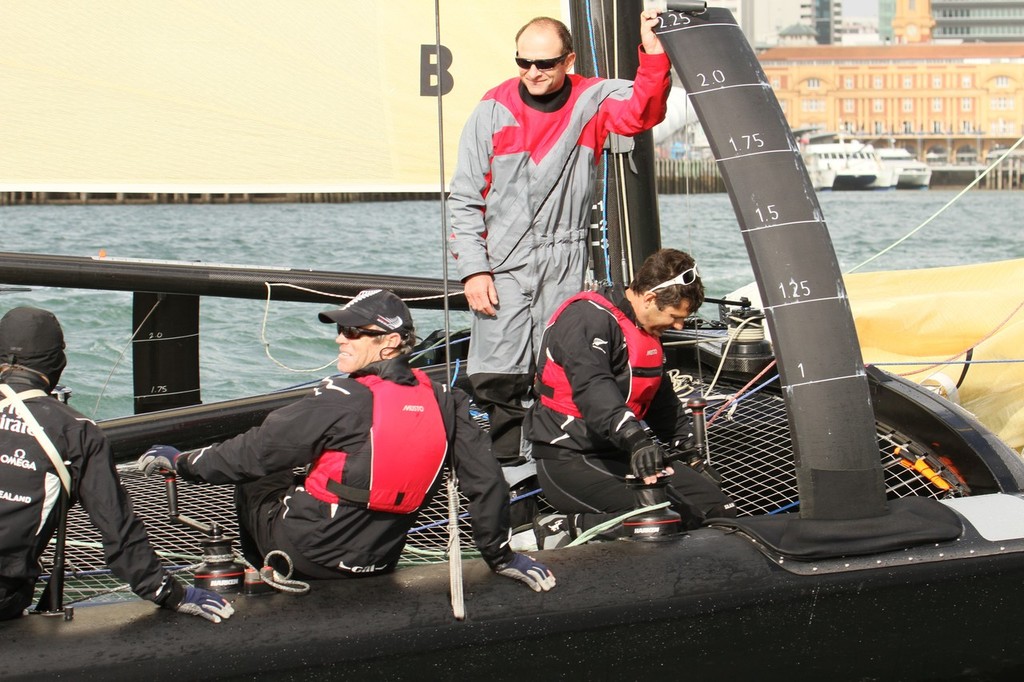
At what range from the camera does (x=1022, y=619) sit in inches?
109

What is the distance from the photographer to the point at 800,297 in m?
2.71

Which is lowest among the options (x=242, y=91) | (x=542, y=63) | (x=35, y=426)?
(x=35, y=426)

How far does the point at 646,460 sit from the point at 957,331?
3658 mm

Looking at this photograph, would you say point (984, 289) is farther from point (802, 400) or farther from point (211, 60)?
point (802, 400)

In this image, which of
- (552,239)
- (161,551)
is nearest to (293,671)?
(161,551)

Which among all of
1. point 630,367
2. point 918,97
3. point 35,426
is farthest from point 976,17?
point 35,426

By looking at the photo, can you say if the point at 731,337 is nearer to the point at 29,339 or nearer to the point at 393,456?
the point at 393,456

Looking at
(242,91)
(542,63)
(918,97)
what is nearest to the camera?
(542,63)

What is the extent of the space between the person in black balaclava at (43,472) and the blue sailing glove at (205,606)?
0.06m

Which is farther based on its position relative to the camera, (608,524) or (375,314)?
(608,524)

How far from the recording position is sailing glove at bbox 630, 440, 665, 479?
8.84 feet

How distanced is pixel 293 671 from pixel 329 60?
3005 mm

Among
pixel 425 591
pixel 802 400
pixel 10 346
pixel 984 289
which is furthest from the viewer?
pixel 984 289

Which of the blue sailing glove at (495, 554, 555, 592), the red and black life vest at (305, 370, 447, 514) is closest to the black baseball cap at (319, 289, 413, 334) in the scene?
the red and black life vest at (305, 370, 447, 514)
